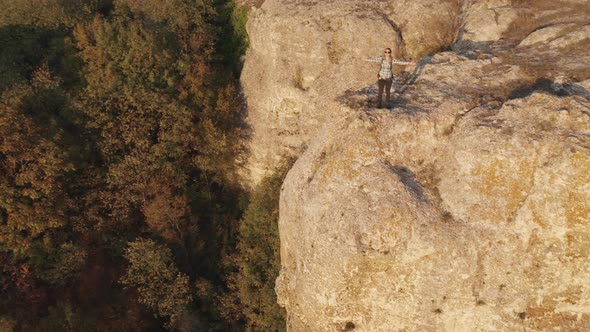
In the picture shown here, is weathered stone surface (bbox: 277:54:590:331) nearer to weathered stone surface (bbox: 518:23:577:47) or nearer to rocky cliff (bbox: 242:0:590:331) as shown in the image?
rocky cliff (bbox: 242:0:590:331)

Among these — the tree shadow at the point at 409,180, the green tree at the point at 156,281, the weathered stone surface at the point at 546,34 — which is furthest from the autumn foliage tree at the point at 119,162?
the weathered stone surface at the point at 546,34

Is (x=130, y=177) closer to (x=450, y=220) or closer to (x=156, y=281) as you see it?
(x=156, y=281)

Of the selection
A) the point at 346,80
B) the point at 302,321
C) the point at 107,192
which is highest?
the point at 346,80

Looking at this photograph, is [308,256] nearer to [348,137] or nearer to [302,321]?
[302,321]

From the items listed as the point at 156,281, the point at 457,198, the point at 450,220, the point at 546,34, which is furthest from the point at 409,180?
the point at 156,281

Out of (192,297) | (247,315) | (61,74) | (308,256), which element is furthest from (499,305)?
(61,74)

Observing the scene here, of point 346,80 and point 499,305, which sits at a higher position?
point 346,80

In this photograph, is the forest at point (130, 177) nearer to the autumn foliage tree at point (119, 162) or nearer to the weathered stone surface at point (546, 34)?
the autumn foliage tree at point (119, 162)
